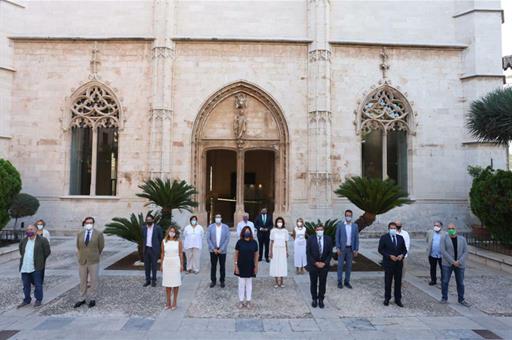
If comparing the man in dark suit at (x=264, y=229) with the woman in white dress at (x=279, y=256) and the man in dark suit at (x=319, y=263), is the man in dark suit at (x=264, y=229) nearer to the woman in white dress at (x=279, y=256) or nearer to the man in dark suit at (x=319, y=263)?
the woman in white dress at (x=279, y=256)

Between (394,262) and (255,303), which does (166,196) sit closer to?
(255,303)

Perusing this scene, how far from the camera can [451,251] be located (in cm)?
719

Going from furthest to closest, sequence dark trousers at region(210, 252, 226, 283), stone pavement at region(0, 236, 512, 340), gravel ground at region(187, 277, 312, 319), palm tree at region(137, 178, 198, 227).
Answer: palm tree at region(137, 178, 198, 227) → dark trousers at region(210, 252, 226, 283) → gravel ground at region(187, 277, 312, 319) → stone pavement at region(0, 236, 512, 340)

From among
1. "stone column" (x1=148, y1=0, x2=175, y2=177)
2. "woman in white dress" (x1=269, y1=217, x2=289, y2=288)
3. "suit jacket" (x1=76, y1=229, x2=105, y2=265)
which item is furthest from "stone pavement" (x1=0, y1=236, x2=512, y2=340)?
"stone column" (x1=148, y1=0, x2=175, y2=177)

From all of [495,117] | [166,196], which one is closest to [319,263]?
[166,196]

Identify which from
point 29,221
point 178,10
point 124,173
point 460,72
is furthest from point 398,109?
point 29,221

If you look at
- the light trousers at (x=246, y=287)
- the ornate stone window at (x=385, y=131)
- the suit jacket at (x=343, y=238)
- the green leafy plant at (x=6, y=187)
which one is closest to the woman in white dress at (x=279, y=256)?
the suit jacket at (x=343, y=238)

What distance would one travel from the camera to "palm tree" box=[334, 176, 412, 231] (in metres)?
9.76

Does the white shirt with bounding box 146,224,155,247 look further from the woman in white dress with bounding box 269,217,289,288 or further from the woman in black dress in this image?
the woman in white dress with bounding box 269,217,289,288

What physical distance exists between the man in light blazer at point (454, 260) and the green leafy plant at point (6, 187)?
473 inches

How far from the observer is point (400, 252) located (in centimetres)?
691

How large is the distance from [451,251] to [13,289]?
9.57 metres

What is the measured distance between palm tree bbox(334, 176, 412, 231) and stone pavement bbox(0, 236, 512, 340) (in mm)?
1783

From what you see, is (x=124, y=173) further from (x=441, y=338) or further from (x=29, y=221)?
(x=441, y=338)
